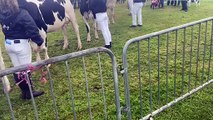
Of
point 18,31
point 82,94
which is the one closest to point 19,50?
point 18,31

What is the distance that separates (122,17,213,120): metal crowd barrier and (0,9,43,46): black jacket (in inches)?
69.6

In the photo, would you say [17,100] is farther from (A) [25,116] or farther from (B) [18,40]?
(B) [18,40]

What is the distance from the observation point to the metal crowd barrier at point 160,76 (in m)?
3.58

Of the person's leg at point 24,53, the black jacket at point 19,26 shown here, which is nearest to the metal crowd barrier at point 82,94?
the person's leg at point 24,53

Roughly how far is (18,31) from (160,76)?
290cm

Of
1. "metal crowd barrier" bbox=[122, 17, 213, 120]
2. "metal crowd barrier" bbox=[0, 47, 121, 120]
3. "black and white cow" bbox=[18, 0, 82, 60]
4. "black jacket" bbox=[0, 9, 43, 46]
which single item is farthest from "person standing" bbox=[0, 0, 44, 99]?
"metal crowd barrier" bbox=[122, 17, 213, 120]

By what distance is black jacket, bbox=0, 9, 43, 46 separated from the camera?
434 cm

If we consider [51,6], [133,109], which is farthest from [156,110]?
[51,6]

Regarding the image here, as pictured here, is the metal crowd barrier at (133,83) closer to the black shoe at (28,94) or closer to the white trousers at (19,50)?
the black shoe at (28,94)

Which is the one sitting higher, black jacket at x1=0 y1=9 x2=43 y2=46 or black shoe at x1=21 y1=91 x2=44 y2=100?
black jacket at x1=0 y1=9 x2=43 y2=46

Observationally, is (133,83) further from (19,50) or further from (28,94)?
(19,50)

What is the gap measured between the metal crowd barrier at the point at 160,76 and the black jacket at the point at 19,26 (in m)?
1.77

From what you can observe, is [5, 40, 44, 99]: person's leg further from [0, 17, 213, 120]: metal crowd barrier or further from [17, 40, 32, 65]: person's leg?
[0, 17, 213, 120]: metal crowd barrier

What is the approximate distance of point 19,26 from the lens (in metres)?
4.43
